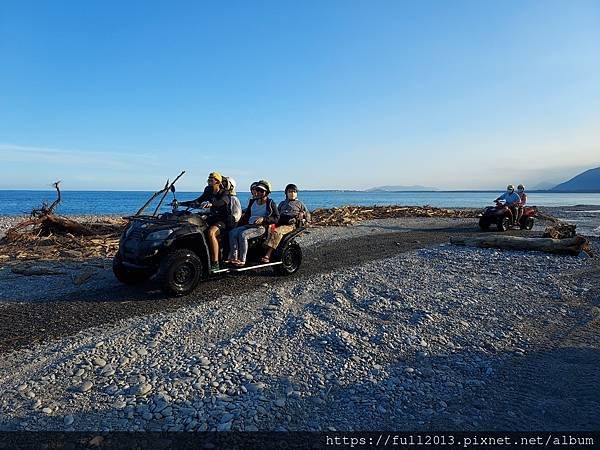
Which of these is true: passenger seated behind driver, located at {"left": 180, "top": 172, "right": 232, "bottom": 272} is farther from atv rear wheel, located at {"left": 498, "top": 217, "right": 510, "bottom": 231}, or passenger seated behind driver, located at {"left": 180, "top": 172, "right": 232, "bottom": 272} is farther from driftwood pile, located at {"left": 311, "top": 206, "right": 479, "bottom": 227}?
atv rear wheel, located at {"left": 498, "top": 217, "right": 510, "bottom": 231}

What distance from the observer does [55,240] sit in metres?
11.3

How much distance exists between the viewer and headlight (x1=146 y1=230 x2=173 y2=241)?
6.13 metres

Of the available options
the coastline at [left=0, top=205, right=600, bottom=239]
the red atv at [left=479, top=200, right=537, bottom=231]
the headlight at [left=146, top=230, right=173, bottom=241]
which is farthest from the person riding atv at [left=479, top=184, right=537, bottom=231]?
the headlight at [left=146, top=230, right=173, bottom=241]

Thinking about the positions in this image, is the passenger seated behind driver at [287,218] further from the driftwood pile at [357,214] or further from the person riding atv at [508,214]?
the person riding atv at [508,214]

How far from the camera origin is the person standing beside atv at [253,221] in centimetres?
701

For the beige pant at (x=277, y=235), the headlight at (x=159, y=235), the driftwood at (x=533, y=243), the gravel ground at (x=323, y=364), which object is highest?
the headlight at (x=159, y=235)

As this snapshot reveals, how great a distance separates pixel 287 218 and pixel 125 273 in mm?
3256

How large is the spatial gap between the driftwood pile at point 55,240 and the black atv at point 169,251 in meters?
3.87

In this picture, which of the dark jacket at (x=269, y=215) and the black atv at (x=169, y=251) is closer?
the black atv at (x=169, y=251)

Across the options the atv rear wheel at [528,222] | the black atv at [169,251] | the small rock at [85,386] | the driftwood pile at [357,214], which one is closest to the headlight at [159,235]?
the black atv at [169,251]

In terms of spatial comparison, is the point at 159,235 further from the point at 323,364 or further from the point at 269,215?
the point at 323,364

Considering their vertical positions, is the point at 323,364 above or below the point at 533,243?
below

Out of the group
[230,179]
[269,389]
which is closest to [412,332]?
[269,389]

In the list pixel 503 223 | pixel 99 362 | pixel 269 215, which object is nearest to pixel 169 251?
pixel 269 215
